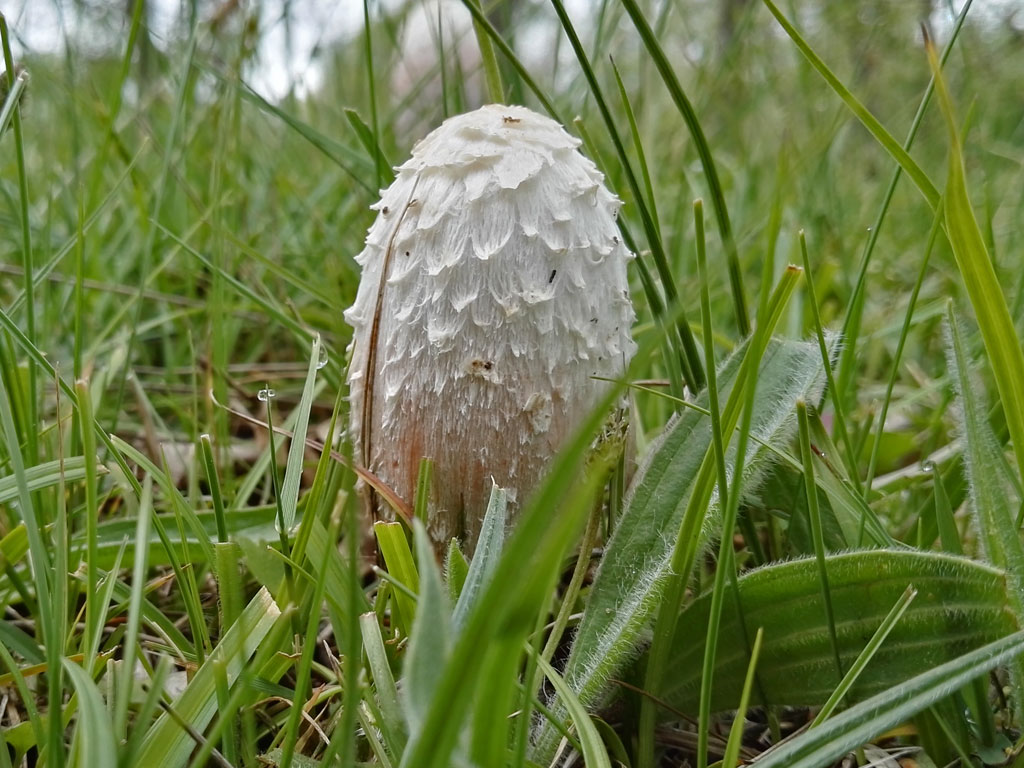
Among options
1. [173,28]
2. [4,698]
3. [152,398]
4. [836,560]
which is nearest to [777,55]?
[173,28]

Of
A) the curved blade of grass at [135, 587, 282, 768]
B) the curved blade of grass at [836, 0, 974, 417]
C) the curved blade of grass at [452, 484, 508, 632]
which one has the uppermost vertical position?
the curved blade of grass at [836, 0, 974, 417]

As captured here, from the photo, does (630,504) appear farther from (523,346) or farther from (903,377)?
(903,377)

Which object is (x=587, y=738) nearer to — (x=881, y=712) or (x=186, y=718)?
(x=881, y=712)

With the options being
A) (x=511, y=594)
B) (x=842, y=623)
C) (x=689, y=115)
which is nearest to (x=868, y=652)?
(x=842, y=623)

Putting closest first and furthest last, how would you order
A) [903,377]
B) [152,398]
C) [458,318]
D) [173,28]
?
[458,318] < [152,398] < [903,377] < [173,28]

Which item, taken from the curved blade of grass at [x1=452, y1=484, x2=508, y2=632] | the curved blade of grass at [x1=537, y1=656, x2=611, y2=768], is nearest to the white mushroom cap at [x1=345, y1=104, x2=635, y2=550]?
the curved blade of grass at [x1=452, y1=484, x2=508, y2=632]

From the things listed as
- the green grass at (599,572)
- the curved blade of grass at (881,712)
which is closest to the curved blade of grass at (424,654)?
the green grass at (599,572)

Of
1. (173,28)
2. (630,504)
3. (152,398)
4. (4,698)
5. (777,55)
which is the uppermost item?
(777,55)

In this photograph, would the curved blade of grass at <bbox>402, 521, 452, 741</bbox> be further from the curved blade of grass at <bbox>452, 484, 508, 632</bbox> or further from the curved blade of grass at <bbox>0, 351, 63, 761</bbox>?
the curved blade of grass at <bbox>0, 351, 63, 761</bbox>
